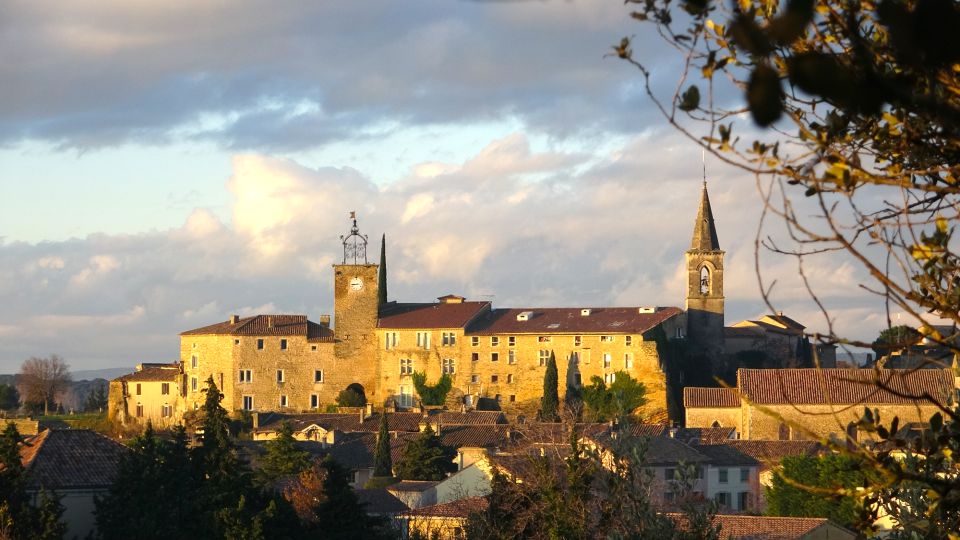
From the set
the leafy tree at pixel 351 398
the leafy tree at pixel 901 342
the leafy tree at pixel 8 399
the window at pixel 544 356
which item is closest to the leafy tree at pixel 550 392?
the window at pixel 544 356

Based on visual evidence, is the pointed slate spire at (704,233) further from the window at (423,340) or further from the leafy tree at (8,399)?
the leafy tree at (8,399)

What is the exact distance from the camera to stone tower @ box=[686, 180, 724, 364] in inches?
3187

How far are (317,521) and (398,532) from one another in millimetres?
2306

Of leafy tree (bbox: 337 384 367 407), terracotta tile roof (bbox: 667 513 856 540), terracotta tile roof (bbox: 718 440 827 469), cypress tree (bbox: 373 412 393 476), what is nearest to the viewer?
terracotta tile roof (bbox: 667 513 856 540)

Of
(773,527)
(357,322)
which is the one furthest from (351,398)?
(773,527)

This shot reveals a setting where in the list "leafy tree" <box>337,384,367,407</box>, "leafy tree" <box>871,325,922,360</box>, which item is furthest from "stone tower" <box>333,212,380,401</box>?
"leafy tree" <box>871,325,922,360</box>

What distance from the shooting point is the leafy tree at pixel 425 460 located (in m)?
61.4

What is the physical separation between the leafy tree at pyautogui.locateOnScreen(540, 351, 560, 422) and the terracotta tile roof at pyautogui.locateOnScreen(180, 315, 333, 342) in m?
13.6

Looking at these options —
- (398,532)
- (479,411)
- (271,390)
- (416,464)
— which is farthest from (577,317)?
(398,532)

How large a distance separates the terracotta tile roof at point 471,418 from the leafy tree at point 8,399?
43.6 meters

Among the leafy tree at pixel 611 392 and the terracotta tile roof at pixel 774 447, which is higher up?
the leafy tree at pixel 611 392

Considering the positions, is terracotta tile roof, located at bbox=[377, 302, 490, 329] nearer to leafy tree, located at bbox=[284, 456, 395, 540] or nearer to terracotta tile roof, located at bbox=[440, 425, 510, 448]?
terracotta tile roof, located at bbox=[440, 425, 510, 448]

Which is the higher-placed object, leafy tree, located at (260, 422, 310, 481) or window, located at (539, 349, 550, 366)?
window, located at (539, 349, 550, 366)

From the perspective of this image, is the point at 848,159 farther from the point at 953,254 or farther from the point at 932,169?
the point at 953,254
